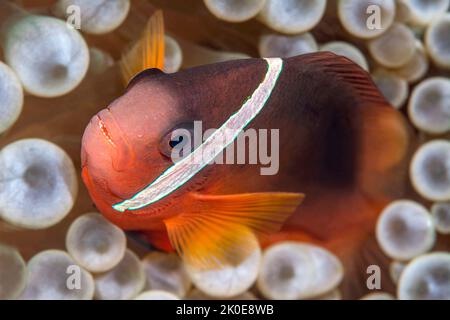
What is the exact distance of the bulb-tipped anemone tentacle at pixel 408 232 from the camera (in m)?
1.12

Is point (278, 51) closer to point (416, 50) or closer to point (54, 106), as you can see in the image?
point (416, 50)

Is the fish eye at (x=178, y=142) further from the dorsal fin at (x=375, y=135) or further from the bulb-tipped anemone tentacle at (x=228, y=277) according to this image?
the dorsal fin at (x=375, y=135)

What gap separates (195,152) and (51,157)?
23 centimetres

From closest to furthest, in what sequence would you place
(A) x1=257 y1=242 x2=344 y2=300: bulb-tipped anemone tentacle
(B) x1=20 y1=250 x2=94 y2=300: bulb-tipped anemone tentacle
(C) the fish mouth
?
(C) the fish mouth < (B) x1=20 y1=250 x2=94 y2=300: bulb-tipped anemone tentacle < (A) x1=257 y1=242 x2=344 y2=300: bulb-tipped anemone tentacle

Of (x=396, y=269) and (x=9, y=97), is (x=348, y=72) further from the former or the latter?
(x=9, y=97)

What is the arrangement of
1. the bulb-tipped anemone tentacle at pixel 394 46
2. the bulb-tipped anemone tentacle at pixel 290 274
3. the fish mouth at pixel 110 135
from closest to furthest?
the fish mouth at pixel 110 135 < the bulb-tipped anemone tentacle at pixel 290 274 < the bulb-tipped anemone tentacle at pixel 394 46

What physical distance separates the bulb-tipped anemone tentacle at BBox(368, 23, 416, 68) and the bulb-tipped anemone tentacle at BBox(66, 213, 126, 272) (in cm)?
62

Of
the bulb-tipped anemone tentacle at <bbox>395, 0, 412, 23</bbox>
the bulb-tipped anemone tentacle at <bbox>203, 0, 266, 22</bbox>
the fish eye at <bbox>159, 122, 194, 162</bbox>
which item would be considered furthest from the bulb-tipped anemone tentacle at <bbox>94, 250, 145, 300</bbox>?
the bulb-tipped anemone tentacle at <bbox>395, 0, 412, 23</bbox>

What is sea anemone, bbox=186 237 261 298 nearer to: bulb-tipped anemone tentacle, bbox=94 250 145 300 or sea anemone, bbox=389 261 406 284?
bulb-tipped anemone tentacle, bbox=94 250 145 300

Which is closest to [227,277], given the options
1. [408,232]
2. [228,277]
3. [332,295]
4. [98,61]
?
[228,277]

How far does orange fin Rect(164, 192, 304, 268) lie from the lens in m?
0.99

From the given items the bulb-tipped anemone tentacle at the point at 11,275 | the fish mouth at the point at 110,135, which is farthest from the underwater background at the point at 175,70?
the fish mouth at the point at 110,135

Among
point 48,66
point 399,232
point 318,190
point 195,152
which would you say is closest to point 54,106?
point 48,66

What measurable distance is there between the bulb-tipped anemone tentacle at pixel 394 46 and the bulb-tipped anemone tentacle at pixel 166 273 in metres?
0.57
